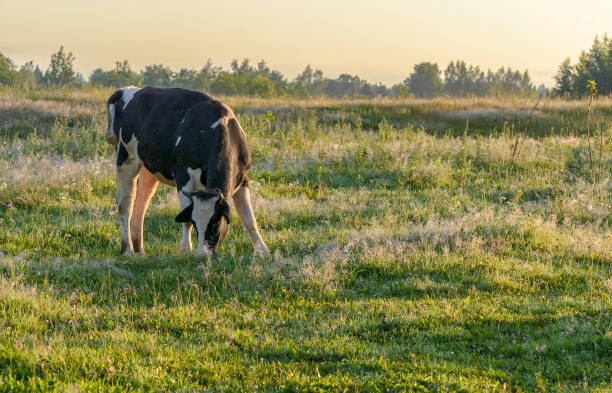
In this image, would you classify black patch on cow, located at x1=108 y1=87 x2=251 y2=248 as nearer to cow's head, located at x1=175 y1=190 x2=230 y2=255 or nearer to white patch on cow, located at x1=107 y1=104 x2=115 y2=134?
cow's head, located at x1=175 y1=190 x2=230 y2=255

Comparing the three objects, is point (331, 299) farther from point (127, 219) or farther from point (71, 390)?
point (127, 219)

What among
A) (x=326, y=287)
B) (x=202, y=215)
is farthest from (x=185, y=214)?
(x=326, y=287)

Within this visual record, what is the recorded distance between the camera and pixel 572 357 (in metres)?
5.37

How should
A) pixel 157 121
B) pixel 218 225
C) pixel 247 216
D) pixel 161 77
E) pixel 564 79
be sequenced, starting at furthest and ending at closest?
pixel 161 77 → pixel 564 79 → pixel 247 216 → pixel 157 121 → pixel 218 225

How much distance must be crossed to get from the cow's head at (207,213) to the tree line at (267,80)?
5627cm

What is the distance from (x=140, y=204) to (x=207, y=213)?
265cm

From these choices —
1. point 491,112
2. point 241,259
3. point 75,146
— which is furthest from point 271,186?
point 491,112

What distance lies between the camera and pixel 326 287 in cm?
709

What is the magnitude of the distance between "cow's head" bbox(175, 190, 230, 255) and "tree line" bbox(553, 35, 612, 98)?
5101 centimetres

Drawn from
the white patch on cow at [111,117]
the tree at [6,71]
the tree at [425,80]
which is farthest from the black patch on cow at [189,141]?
the tree at [425,80]

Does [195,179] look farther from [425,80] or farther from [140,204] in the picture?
[425,80]

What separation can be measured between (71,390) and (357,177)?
10431 mm

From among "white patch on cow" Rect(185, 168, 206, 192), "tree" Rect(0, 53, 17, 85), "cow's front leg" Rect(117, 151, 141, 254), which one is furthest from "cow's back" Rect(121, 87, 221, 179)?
"tree" Rect(0, 53, 17, 85)

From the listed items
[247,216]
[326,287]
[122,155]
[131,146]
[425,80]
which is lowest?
[326,287]
